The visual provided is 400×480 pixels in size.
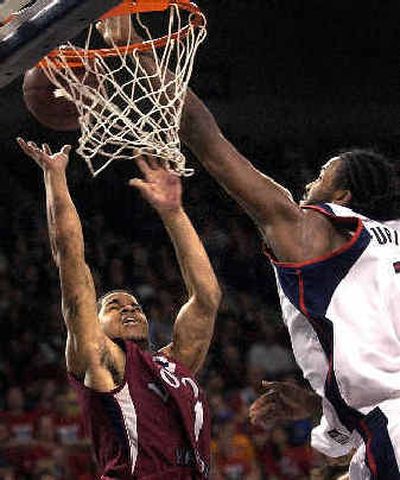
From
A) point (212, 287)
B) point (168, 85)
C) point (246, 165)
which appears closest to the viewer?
point (246, 165)

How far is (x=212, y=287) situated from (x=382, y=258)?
161cm

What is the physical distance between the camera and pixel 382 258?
3025 millimetres

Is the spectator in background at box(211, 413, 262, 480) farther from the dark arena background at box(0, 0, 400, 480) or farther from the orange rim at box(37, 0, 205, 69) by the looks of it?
the orange rim at box(37, 0, 205, 69)

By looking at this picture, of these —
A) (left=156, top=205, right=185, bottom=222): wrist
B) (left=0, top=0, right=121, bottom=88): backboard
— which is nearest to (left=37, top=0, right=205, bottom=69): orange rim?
(left=0, top=0, right=121, bottom=88): backboard

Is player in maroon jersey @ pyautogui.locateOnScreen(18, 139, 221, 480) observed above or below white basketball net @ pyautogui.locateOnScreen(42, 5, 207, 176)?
below

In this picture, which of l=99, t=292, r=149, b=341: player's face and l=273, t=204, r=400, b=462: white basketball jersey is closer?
l=273, t=204, r=400, b=462: white basketball jersey

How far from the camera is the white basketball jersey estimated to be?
9.59 ft

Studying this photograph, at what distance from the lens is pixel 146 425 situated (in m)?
4.07

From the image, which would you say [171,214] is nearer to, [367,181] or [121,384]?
[121,384]

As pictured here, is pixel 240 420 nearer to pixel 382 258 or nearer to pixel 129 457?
pixel 129 457

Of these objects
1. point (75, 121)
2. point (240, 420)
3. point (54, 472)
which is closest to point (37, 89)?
point (75, 121)

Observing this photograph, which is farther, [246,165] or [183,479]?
[183,479]

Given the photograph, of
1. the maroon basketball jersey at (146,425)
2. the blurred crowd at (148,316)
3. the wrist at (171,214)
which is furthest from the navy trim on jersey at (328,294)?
the blurred crowd at (148,316)

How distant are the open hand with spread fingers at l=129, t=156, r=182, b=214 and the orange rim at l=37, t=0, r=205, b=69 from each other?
428mm
